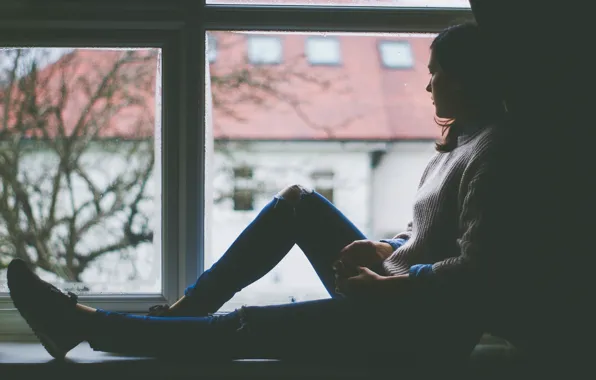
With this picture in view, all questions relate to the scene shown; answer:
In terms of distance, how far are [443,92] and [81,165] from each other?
3.35ft

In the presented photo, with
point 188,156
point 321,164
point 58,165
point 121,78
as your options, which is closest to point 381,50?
point 321,164

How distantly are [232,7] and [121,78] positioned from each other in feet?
1.23

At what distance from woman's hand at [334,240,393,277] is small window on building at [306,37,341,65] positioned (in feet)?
1.94

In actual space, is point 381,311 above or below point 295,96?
below

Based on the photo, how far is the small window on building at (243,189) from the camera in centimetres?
165

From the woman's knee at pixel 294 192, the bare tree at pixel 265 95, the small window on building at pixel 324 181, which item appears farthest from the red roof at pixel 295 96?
the woman's knee at pixel 294 192

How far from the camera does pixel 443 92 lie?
1221 mm

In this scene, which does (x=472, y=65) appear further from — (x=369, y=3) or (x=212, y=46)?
(x=212, y=46)

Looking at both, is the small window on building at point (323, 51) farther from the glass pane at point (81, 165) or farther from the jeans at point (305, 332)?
the jeans at point (305, 332)

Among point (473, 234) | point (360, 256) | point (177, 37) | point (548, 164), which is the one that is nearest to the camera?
point (473, 234)

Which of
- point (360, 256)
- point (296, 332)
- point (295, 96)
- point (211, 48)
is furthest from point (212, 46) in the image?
point (296, 332)

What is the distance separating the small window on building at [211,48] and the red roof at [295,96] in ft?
0.04

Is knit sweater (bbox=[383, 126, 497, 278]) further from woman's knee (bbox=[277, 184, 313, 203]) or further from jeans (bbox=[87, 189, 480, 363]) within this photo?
woman's knee (bbox=[277, 184, 313, 203])

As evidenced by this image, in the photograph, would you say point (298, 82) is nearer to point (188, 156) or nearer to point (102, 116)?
point (188, 156)
